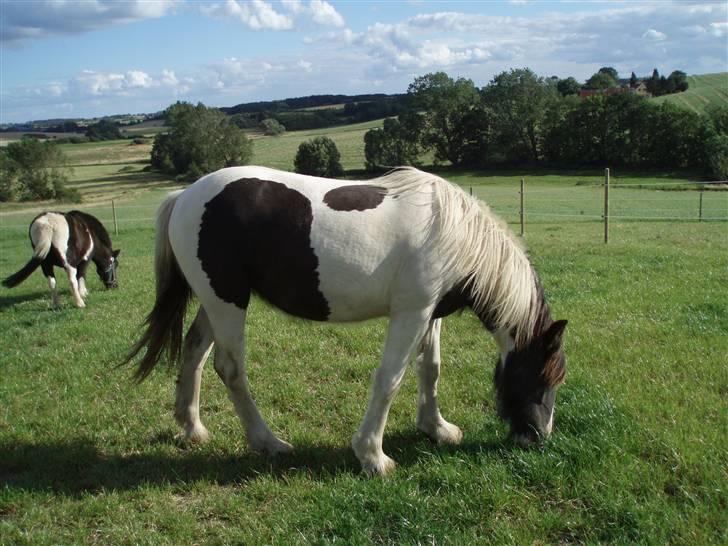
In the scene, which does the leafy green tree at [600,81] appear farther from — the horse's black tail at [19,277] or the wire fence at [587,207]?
the horse's black tail at [19,277]

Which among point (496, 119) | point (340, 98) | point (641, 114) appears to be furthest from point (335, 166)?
point (340, 98)

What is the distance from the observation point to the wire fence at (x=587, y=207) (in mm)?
24969

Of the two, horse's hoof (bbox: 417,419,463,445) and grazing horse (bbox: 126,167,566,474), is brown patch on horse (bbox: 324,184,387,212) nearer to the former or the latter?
grazing horse (bbox: 126,167,566,474)

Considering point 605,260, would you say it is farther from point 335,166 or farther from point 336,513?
point 335,166

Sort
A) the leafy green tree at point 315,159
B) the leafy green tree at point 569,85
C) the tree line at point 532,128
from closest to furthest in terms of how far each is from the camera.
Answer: the tree line at point 532,128 < the leafy green tree at point 315,159 < the leafy green tree at point 569,85

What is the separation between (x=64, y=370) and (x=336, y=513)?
396cm

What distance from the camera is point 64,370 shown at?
5.96m

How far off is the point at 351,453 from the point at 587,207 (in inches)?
A: 1184

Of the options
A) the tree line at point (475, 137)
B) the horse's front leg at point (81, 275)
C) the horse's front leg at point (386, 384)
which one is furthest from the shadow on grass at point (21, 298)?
the tree line at point (475, 137)

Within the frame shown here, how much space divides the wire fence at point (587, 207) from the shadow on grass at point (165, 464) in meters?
15.8

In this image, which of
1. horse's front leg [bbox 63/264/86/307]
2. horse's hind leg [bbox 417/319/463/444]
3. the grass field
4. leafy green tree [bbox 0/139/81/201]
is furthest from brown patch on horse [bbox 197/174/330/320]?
leafy green tree [bbox 0/139/81/201]

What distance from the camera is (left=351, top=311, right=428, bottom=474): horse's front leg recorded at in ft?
12.6

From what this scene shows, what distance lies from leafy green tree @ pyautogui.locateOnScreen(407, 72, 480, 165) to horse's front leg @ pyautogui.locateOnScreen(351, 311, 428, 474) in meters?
59.9

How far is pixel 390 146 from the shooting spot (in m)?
59.9
